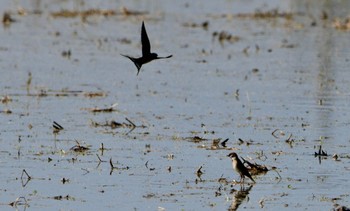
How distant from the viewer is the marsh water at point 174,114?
1140cm

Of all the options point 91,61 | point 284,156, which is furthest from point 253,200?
point 91,61

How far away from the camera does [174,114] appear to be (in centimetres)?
1659

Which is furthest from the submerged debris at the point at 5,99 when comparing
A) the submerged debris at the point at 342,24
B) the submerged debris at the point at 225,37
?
the submerged debris at the point at 342,24

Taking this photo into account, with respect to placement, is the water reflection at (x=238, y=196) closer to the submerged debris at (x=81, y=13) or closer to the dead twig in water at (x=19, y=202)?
the dead twig in water at (x=19, y=202)

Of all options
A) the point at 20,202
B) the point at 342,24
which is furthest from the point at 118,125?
the point at 342,24

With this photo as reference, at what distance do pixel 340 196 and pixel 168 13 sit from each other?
76.6 feet

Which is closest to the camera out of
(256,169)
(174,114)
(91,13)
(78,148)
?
(256,169)

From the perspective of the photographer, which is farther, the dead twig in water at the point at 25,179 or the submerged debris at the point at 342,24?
the submerged debris at the point at 342,24

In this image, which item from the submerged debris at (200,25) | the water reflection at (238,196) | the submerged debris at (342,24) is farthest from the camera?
the submerged debris at (200,25)

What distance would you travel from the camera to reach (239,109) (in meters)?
17.1

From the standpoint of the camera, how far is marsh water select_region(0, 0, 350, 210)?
11398 millimetres

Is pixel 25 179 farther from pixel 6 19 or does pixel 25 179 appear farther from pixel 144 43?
pixel 6 19

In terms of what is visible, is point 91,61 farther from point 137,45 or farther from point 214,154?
point 214,154

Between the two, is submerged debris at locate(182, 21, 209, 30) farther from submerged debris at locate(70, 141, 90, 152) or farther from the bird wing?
the bird wing
